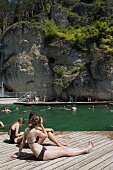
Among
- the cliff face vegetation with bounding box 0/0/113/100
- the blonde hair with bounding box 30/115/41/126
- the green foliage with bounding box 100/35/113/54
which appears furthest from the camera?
the cliff face vegetation with bounding box 0/0/113/100

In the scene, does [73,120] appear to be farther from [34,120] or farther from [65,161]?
[34,120]

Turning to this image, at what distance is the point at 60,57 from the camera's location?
47656 mm

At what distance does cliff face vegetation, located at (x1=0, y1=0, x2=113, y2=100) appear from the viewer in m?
42.2

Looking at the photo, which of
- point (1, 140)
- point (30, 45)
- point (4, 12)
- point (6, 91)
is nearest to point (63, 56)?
point (30, 45)

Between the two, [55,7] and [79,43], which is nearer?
[79,43]

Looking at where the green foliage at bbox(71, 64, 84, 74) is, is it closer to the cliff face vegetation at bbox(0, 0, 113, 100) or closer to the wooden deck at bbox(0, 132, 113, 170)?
the cliff face vegetation at bbox(0, 0, 113, 100)

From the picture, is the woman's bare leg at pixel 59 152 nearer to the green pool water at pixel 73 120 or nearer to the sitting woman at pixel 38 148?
the sitting woman at pixel 38 148

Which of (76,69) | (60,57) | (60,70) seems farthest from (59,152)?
(60,57)

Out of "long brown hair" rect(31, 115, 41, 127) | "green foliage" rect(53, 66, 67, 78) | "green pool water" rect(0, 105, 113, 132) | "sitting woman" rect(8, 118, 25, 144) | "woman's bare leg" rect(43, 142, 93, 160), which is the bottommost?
"green pool water" rect(0, 105, 113, 132)

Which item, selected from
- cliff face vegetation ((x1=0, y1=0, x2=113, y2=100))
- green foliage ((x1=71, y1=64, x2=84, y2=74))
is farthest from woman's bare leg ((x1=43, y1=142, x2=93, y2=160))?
green foliage ((x1=71, y1=64, x2=84, y2=74))

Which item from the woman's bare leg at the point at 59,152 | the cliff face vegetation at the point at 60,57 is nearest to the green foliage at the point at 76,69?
the cliff face vegetation at the point at 60,57

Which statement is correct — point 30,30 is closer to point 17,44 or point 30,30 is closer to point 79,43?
point 17,44

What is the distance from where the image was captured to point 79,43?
153 feet

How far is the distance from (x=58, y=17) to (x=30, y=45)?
10713 millimetres
